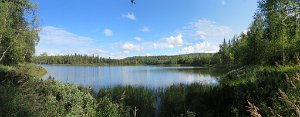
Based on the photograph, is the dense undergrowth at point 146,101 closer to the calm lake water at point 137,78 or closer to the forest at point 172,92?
the forest at point 172,92

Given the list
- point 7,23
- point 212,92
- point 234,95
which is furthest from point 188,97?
point 7,23

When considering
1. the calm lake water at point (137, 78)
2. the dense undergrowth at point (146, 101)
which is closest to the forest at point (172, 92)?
the dense undergrowth at point (146, 101)

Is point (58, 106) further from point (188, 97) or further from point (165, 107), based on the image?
point (188, 97)

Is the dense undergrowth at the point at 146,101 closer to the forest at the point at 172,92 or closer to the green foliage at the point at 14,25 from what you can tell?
the forest at the point at 172,92

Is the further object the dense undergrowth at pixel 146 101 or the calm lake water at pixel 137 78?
the calm lake water at pixel 137 78

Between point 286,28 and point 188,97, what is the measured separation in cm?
1758

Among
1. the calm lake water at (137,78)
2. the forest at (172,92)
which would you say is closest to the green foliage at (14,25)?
the forest at (172,92)

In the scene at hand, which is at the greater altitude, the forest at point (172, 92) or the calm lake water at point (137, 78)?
the forest at point (172, 92)

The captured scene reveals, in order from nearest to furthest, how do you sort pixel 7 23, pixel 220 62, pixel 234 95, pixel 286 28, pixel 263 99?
pixel 263 99 → pixel 234 95 → pixel 286 28 → pixel 7 23 → pixel 220 62

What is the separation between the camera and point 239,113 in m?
11.5

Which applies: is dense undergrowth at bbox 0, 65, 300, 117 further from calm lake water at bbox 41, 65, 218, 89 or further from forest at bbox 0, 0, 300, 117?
calm lake water at bbox 41, 65, 218, 89

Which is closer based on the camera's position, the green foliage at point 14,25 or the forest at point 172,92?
the forest at point 172,92

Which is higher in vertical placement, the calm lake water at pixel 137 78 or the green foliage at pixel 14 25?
the green foliage at pixel 14 25

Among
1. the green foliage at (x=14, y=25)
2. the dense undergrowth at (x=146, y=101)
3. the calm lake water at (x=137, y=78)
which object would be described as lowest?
the calm lake water at (x=137, y=78)
